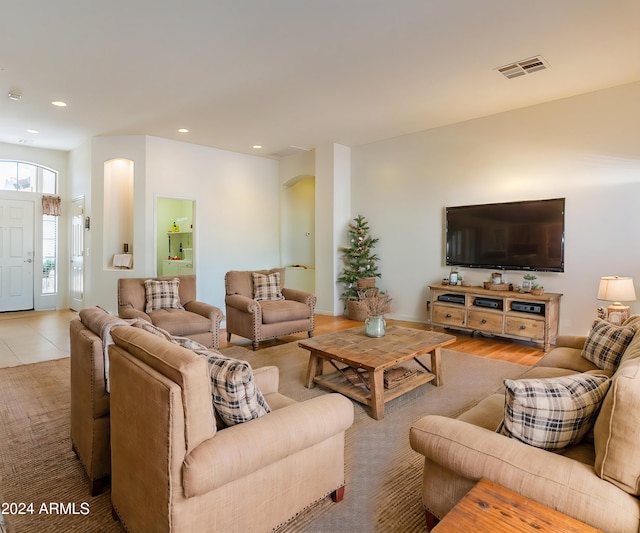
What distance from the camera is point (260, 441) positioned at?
57.2 inches

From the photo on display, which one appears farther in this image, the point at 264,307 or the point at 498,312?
the point at 498,312

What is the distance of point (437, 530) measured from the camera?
1.05 meters

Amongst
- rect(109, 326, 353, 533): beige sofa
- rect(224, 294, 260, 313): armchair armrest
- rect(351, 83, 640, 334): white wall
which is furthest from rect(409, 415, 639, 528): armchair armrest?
rect(351, 83, 640, 334): white wall

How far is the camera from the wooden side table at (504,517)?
106 cm

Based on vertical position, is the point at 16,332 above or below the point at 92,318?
below

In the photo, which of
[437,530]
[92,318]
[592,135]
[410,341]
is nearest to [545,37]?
[592,135]

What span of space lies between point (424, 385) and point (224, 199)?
5175mm

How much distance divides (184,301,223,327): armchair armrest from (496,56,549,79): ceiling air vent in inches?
154

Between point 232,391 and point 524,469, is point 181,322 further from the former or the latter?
point 524,469

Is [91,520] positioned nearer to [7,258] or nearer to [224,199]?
[224,199]

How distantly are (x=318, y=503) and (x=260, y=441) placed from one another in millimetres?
677

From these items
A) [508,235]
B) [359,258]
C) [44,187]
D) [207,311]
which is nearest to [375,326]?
[207,311]

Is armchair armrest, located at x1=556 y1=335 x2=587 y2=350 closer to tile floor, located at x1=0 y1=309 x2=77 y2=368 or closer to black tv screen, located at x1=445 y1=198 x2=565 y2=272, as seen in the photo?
black tv screen, located at x1=445 y1=198 x2=565 y2=272

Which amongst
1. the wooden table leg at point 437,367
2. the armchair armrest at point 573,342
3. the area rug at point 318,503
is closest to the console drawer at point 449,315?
the area rug at point 318,503
